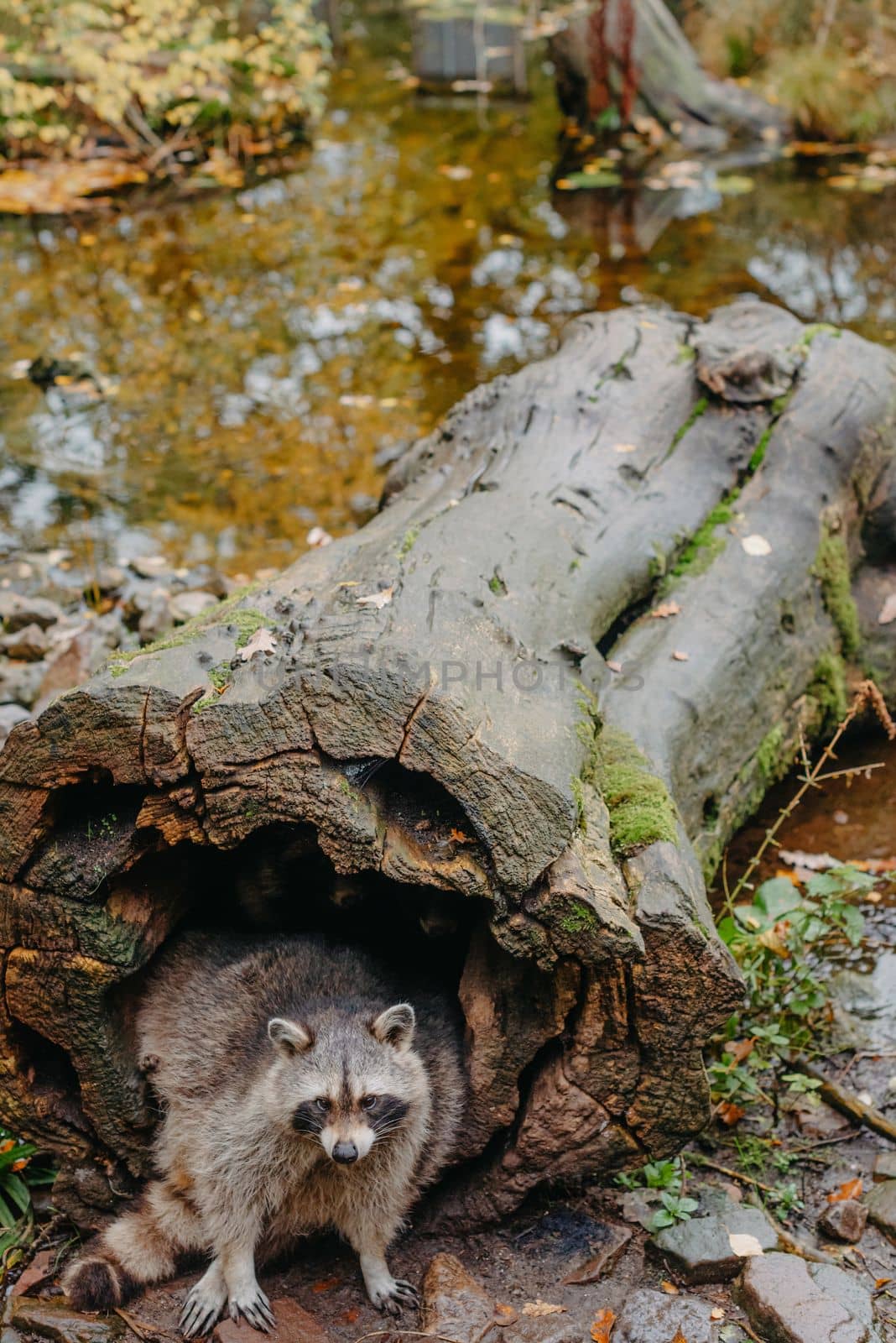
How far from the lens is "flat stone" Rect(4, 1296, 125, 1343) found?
Result: 342 cm

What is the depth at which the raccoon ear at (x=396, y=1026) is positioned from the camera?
3668 millimetres

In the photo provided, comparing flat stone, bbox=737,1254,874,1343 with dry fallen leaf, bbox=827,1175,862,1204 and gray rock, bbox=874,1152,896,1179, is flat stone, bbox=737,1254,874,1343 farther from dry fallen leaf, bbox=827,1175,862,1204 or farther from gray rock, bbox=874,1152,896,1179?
gray rock, bbox=874,1152,896,1179

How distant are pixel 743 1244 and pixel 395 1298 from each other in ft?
3.20

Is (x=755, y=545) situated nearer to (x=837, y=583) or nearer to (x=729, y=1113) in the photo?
(x=837, y=583)

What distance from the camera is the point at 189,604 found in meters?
6.69

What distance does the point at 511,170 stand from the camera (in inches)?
529

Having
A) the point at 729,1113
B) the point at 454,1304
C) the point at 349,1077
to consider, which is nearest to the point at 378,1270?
the point at 454,1304

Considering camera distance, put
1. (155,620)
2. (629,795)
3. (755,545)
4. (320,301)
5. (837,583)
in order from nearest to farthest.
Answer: (629,795) → (755,545) → (837,583) → (155,620) → (320,301)

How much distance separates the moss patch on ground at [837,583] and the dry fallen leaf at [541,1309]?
3.01 meters

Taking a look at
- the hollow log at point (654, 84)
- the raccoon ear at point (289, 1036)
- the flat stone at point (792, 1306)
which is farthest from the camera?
the hollow log at point (654, 84)

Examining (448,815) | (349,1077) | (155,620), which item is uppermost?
(448,815)

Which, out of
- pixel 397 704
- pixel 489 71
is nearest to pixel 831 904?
pixel 397 704

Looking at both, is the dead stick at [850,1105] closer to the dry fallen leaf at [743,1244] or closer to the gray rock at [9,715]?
the dry fallen leaf at [743,1244]

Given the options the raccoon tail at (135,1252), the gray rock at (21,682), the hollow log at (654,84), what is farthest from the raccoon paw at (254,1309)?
the hollow log at (654,84)
